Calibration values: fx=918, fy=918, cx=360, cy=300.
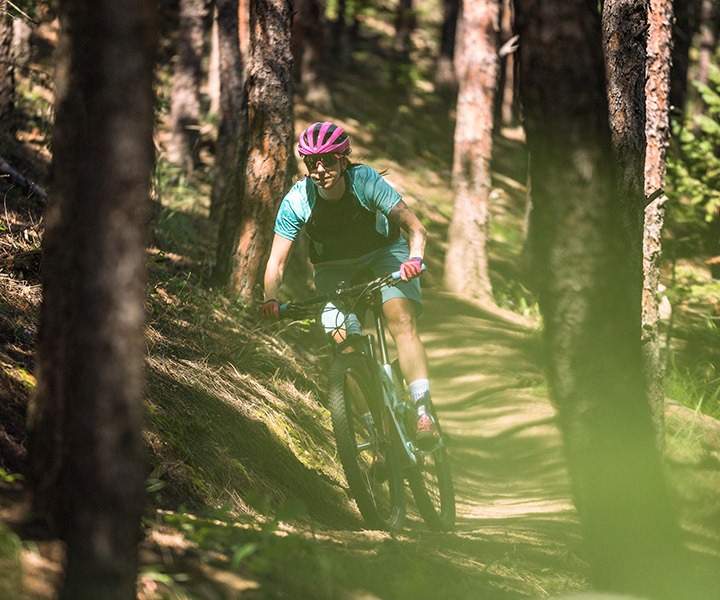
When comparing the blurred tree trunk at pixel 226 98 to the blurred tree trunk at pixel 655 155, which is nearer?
the blurred tree trunk at pixel 655 155

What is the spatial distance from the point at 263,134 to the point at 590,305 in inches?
236

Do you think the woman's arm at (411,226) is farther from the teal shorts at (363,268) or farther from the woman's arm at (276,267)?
the woman's arm at (276,267)

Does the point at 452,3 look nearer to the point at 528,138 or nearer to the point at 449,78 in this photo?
the point at 449,78

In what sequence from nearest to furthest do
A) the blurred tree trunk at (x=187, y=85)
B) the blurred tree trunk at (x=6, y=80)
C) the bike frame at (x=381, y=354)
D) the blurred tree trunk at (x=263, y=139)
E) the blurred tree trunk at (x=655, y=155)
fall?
the bike frame at (x=381, y=354), the blurred tree trunk at (x=655, y=155), the blurred tree trunk at (x=263, y=139), the blurred tree trunk at (x=6, y=80), the blurred tree trunk at (x=187, y=85)

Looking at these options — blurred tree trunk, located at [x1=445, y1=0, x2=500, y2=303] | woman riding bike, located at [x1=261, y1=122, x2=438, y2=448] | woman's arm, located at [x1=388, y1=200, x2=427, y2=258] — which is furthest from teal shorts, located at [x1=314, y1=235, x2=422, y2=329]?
blurred tree trunk, located at [x1=445, y1=0, x2=500, y2=303]

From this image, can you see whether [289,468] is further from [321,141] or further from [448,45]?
[448,45]

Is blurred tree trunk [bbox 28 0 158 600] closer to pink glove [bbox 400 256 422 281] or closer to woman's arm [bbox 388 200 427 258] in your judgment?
pink glove [bbox 400 256 422 281]

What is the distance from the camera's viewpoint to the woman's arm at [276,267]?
5840 millimetres

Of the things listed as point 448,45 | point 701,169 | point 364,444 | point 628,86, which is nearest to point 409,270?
point 364,444

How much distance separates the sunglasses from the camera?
5820mm

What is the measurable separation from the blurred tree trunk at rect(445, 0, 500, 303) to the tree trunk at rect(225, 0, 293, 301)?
697cm

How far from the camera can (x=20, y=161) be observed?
10.9 meters

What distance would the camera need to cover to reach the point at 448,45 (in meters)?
32.3

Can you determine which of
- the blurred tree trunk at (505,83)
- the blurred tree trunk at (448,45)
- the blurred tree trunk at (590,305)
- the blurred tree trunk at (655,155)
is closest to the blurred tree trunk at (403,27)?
the blurred tree trunk at (448,45)
